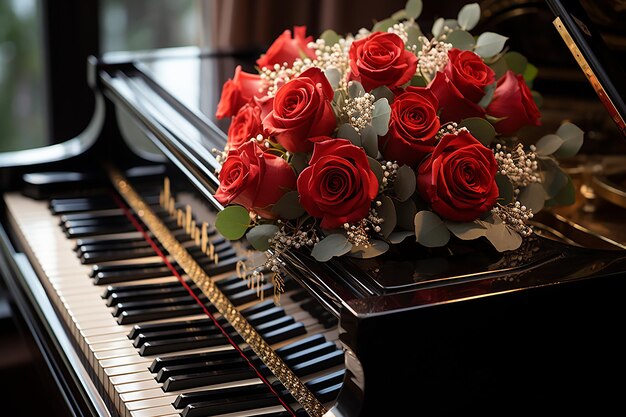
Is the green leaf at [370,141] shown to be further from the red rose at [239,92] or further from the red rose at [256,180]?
the red rose at [239,92]

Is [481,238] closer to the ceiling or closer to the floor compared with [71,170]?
closer to the ceiling

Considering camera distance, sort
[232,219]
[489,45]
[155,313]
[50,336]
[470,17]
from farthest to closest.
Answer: [50,336]
[155,313]
[470,17]
[489,45]
[232,219]

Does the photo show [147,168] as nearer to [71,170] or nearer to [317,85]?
[71,170]

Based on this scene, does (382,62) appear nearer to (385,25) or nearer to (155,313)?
(385,25)

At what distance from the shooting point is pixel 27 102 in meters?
3.63

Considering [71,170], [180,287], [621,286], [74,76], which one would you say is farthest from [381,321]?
[74,76]

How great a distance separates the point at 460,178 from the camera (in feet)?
4.63

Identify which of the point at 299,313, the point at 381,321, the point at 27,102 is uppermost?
the point at 381,321

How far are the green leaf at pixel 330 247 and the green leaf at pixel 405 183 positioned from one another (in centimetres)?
13

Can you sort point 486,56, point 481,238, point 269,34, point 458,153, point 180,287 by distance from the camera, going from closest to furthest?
point 458,153
point 481,238
point 486,56
point 180,287
point 269,34

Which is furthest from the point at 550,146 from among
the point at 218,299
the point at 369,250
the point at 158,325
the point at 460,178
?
the point at 158,325

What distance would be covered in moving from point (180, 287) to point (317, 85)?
0.81 m

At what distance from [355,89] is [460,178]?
0.26 m

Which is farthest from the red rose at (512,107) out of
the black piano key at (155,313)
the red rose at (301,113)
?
the black piano key at (155,313)
